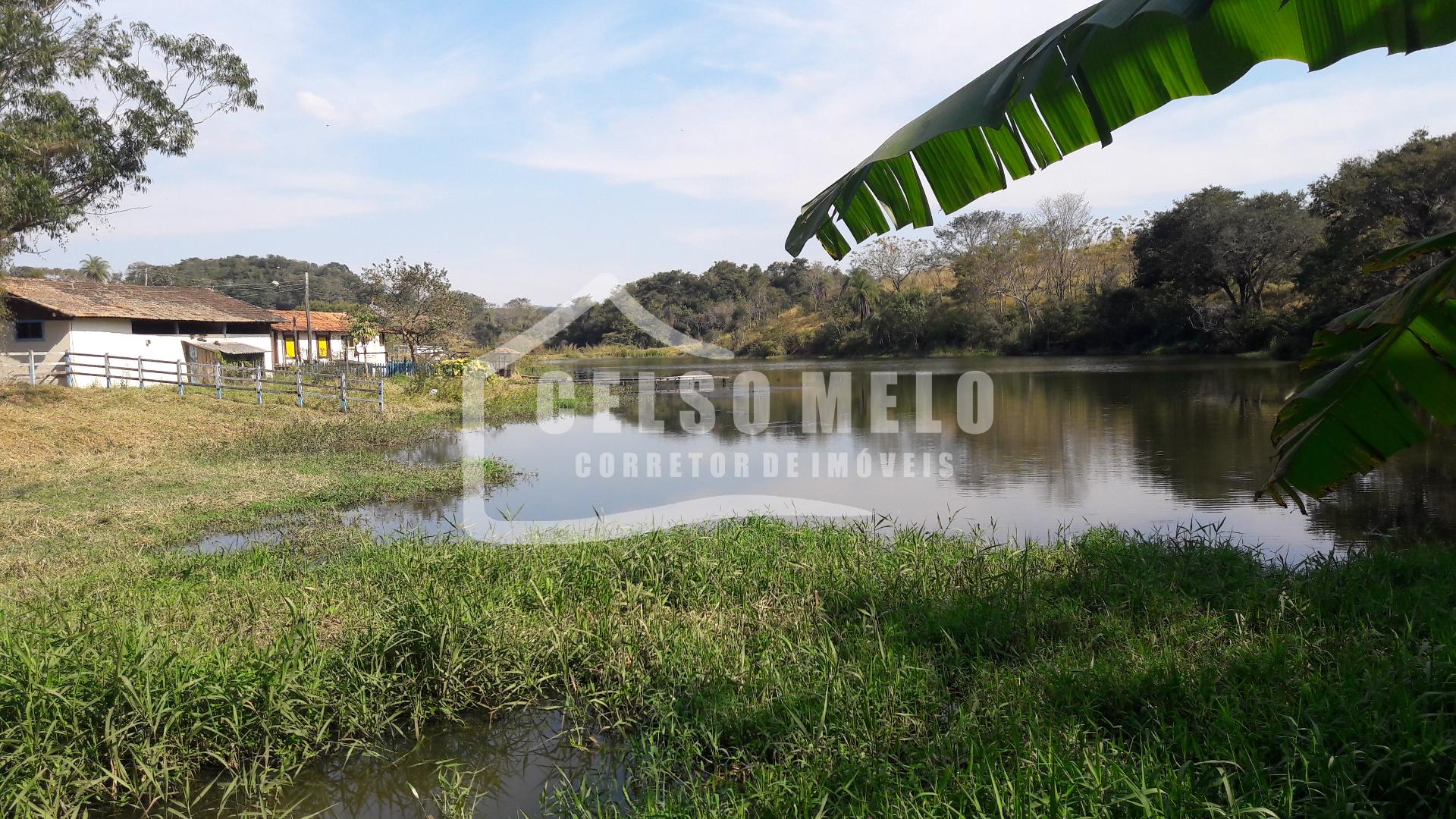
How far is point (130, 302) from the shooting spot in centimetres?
2397

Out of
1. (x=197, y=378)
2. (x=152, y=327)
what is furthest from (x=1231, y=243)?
(x=152, y=327)

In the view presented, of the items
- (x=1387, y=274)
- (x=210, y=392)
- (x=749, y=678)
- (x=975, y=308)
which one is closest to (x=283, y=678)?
(x=749, y=678)

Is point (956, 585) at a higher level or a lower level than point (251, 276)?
lower

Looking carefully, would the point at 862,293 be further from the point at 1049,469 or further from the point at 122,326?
the point at 1049,469

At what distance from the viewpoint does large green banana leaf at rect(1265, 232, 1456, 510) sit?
280 cm

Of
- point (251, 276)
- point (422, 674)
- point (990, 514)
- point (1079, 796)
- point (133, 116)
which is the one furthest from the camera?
point (251, 276)

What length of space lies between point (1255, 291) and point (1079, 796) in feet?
114

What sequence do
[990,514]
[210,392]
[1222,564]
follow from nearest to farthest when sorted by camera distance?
[1222,564] → [990,514] → [210,392]

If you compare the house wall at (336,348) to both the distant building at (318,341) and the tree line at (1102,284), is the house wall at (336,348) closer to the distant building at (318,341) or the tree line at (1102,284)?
the distant building at (318,341)

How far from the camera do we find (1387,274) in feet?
78.2

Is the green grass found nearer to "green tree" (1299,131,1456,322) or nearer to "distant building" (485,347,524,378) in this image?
"distant building" (485,347,524,378)

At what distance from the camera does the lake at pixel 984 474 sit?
24.1ft

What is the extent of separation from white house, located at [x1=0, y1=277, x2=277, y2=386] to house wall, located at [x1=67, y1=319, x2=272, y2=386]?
2cm

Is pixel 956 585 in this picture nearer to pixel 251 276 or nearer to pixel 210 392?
pixel 210 392
